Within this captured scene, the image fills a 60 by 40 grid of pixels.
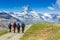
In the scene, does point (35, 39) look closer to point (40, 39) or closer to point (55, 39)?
point (40, 39)

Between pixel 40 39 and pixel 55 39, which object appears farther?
A: pixel 40 39

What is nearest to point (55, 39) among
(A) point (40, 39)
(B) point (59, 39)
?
(B) point (59, 39)

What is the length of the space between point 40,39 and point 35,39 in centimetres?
133

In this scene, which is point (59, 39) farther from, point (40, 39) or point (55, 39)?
point (40, 39)

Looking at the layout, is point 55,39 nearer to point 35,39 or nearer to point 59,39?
point 59,39

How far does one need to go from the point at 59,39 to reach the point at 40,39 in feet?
24.3

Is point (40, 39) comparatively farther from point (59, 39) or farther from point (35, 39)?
point (59, 39)

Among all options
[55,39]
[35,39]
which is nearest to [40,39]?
[35,39]

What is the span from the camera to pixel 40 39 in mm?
35594

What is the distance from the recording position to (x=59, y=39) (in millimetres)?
28531

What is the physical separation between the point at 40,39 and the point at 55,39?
256 inches

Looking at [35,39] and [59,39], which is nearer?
[59,39]

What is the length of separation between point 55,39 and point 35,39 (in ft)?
25.4
